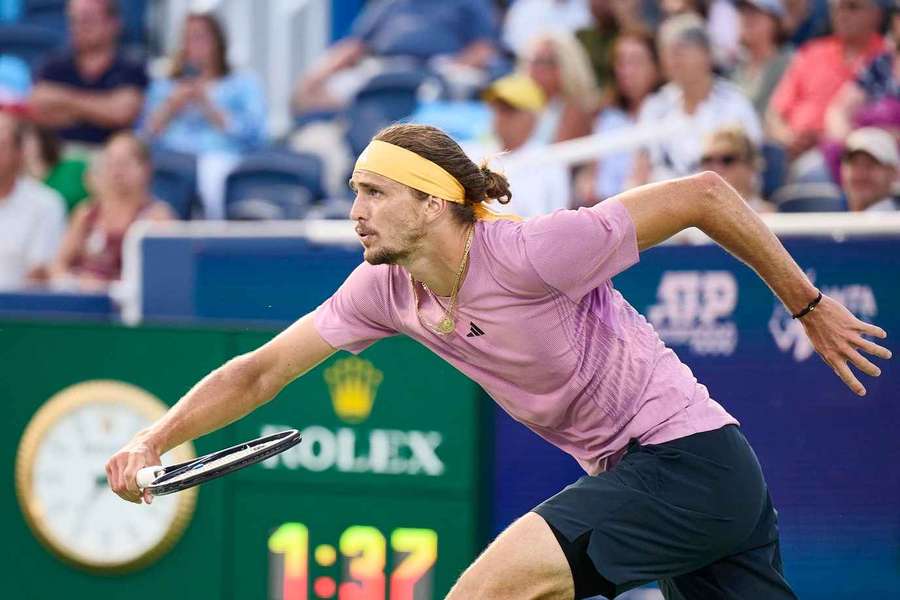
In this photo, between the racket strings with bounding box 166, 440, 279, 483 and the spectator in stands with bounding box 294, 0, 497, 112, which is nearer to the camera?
the racket strings with bounding box 166, 440, 279, 483

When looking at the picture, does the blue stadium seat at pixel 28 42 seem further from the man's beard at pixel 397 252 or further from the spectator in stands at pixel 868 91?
the man's beard at pixel 397 252

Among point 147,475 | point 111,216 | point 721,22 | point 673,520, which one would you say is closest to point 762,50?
point 721,22

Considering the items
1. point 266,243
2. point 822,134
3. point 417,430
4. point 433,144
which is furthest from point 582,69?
point 433,144

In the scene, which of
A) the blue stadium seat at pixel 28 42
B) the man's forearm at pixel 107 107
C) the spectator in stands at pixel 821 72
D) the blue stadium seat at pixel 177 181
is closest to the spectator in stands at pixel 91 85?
the man's forearm at pixel 107 107

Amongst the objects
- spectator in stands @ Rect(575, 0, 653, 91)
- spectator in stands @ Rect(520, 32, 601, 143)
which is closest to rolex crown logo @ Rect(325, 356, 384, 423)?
spectator in stands @ Rect(520, 32, 601, 143)

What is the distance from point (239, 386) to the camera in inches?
154

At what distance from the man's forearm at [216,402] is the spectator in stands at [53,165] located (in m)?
5.82

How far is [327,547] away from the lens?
558cm

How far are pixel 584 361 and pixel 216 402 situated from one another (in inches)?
38.4

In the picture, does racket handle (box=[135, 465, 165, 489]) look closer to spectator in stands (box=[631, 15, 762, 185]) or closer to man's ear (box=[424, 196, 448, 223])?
man's ear (box=[424, 196, 448, 223])

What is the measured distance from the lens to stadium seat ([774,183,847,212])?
655cm

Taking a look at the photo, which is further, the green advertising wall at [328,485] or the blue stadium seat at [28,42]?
the blue stadium seat at [28,42]

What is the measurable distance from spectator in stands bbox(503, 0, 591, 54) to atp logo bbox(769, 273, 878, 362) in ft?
12.2

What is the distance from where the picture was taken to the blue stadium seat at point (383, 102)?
29.3 ft
